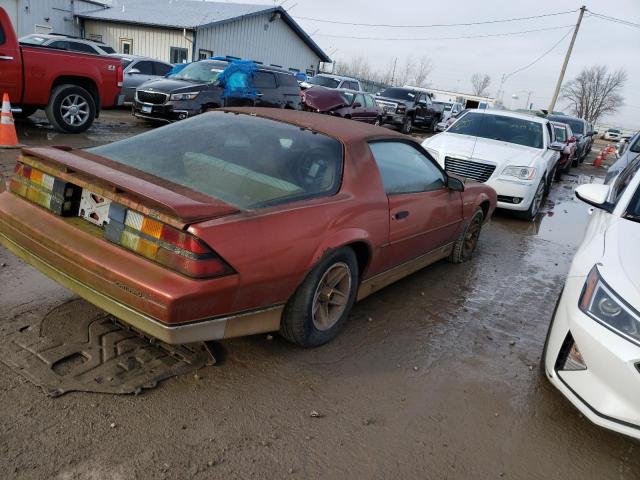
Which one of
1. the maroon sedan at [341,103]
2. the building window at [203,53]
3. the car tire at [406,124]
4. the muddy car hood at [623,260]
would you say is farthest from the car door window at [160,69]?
the muddy car hood at [623,260]

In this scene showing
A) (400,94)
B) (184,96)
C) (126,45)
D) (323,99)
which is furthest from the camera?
(126,45)

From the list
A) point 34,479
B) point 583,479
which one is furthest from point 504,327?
point 34,479

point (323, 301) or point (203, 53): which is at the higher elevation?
point (203, 53)

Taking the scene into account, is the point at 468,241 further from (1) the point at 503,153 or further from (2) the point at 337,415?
(2) the point at 337,415

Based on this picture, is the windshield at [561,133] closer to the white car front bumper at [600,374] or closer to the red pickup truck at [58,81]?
the red pickup truck at [58,81]

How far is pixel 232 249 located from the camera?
238 centimetres

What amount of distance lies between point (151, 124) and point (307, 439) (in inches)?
478

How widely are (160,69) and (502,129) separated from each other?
37.6 ft

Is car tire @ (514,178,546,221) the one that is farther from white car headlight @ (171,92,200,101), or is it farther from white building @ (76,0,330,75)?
white building @ (76,0,330,75)

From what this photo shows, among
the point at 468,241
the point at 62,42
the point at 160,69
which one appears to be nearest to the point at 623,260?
the point at 468,241

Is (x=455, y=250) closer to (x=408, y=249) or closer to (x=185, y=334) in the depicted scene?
(x=408, y=249)

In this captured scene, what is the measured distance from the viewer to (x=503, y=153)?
788 centimetres

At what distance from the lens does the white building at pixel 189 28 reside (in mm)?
25594

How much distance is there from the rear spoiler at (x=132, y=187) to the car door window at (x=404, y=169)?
1.46 metres
